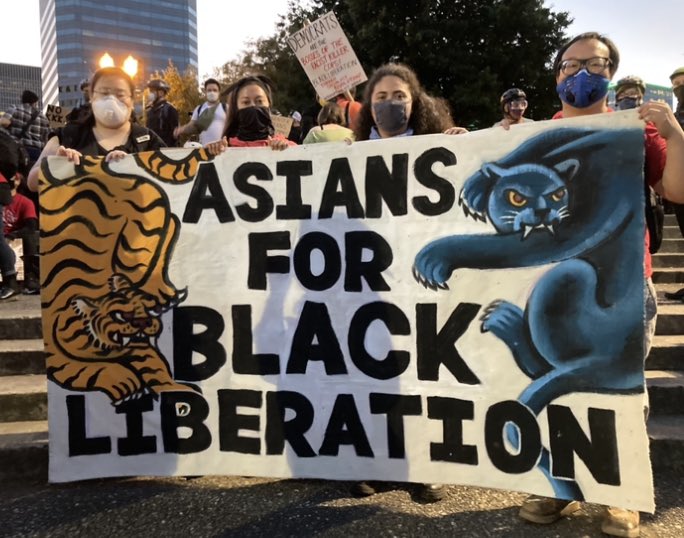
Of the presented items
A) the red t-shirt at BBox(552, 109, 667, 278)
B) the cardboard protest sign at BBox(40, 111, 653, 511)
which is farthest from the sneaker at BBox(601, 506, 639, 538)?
the red t-shirt at BBox(552, 109, 667, 278)

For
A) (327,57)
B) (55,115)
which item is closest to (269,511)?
(327,57)

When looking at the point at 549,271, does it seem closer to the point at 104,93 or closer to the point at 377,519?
the point at 377,519

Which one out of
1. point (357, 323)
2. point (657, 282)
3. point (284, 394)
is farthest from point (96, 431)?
point (657, 282)

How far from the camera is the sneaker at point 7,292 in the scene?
423cm

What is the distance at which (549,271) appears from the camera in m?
2.21

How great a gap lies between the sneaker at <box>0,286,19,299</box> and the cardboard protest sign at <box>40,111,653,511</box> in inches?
78.0

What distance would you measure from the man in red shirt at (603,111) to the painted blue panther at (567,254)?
97mm

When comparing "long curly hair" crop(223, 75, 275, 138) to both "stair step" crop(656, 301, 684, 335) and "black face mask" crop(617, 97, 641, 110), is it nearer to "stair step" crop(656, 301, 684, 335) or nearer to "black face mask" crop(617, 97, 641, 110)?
"stair step" crop(656, 301, 684, 335)

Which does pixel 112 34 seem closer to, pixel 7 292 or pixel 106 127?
pixel 7 292

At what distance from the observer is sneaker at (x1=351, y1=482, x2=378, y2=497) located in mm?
2528

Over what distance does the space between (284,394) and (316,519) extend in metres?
0.51

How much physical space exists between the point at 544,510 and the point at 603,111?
5.13ft

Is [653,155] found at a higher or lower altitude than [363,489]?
higher

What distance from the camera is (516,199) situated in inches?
89.4
